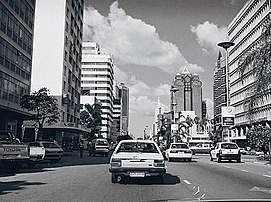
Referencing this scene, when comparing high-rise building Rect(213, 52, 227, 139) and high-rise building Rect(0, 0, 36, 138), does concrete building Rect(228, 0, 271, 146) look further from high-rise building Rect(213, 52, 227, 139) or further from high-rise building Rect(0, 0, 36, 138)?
high-rise building Rect(213, 52, 227, 139)

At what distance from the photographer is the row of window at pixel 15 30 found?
37.3 meters

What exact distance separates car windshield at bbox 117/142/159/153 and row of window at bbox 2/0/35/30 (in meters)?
27.6

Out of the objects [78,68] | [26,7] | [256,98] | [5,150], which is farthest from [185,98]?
[5,150]

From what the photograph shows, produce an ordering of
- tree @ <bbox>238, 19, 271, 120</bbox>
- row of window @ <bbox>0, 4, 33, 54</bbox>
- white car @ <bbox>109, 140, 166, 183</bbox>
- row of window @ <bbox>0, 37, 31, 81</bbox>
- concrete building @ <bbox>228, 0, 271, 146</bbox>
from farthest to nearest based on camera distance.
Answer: concrete building @ <bbox>228, 0, 271, 146</bbox>, row of window @ <bbox>0, 37, 31, 81</bbox>, row of window @ <bbox>0, 4, 33, 54</bbox>, tree @ <bbox>238, 19, 271, 120</bbox>, white car @ <bbox>109, 140, 166, 183</bbox>

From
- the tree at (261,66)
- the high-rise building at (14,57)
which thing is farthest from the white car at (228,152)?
the high-rise building at (14,57)

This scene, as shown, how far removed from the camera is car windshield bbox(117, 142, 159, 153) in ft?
49.2

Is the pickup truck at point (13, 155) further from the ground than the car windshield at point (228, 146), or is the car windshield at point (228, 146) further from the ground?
the car windshield at point (228, 146)

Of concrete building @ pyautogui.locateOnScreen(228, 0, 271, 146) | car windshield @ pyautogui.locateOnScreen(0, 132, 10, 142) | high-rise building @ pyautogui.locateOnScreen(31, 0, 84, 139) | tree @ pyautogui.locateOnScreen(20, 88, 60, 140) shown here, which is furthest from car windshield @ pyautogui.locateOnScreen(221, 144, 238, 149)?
concrete building @ pyautogui.locateOnScreen(228, 0, 271, 146)

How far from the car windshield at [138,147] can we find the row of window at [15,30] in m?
25.8

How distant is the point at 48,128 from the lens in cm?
6356

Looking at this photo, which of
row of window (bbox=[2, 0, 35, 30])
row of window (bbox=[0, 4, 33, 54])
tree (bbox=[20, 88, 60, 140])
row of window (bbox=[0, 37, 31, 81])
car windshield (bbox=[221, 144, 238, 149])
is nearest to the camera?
car windshield (bbox=[221, 144, 238, 149])

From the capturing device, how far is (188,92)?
180m

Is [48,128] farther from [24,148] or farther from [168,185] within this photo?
[168,185]

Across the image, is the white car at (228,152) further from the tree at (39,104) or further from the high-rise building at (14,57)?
the tree at (39,104)
